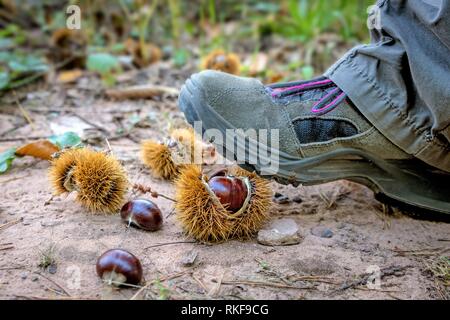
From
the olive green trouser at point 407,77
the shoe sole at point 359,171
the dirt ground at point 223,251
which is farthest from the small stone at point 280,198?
the olive green trouser at point 407,77

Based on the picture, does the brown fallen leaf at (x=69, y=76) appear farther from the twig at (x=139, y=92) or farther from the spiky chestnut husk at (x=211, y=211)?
the spiky chestnut husk at (x=211, y=211)

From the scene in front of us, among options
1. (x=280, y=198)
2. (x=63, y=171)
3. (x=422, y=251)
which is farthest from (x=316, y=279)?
(x=63, y=171)

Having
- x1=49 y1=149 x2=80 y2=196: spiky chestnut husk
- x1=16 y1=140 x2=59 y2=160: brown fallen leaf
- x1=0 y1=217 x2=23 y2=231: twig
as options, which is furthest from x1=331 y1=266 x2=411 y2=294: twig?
x1=16 y1=140 x2=59 y2=160: brown fallen leaf

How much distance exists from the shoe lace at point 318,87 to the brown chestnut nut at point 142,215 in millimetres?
528

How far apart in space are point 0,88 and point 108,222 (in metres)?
1.31

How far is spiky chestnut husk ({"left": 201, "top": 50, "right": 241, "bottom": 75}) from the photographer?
2.44 metres

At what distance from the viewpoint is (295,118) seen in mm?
1546

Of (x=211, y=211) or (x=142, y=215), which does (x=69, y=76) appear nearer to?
(x=142, y=215)

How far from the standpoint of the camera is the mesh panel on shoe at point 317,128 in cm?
155

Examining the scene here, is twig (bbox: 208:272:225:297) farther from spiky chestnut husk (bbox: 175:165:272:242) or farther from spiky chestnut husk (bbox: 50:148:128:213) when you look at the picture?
spiky chestnut husk (bbox: 50:148:128:213)

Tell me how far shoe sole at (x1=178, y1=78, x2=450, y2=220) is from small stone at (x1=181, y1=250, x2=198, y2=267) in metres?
0.31

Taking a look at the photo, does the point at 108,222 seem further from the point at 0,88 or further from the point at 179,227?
the point at 0,88

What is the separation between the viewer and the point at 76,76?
279 cm
